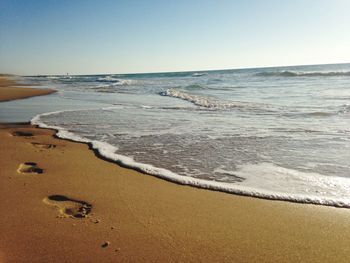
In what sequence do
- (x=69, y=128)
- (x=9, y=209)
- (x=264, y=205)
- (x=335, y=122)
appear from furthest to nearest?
(x=335, y=122) → (x=69, y=128) → (x=264, y=205) → (x=9, y=209)

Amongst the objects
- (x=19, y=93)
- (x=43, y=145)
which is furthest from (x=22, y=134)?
(x=19, y=93)

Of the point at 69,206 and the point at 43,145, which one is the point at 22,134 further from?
the point at 69,206

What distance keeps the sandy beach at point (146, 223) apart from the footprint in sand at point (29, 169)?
36 mm

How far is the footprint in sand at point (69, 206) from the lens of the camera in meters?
3.16

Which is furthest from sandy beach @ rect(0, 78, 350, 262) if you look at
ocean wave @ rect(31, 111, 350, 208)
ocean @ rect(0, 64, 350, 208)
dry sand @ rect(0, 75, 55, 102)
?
dry sand @ rect(0, 75, 55, 102)

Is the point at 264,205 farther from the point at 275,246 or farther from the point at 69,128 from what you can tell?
the point at 69,128

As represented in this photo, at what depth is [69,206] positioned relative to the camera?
11.0 ft

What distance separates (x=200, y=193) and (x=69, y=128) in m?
4.89

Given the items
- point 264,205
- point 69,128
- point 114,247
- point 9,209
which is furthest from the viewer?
point 69,128

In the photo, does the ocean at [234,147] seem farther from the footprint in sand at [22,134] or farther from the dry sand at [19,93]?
the dry sand at [19,93]

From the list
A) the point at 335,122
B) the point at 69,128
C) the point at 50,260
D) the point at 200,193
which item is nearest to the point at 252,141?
the point at 200,193

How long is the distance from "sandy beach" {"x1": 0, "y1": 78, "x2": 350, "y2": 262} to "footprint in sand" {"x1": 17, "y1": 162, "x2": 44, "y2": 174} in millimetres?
36

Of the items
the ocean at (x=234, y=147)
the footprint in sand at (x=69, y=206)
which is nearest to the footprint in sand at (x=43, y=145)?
the ocean at (x=234, y=147)

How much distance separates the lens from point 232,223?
9.86 ft
